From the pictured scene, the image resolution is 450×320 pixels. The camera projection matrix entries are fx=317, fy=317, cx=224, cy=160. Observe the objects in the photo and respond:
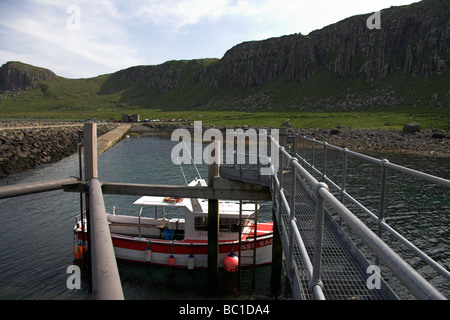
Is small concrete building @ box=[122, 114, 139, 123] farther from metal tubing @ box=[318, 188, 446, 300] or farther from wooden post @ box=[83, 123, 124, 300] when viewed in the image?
metal tubing @ box=[318, 188, 446, 300]

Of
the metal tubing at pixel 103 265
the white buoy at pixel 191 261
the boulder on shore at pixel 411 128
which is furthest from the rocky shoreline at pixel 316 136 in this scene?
the metal tubing at pixel 103 265

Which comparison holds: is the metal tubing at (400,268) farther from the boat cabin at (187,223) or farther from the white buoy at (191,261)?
the white buoy at (191,261)

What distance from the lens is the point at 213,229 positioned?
16.2m

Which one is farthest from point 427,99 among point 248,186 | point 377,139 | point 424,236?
point 248,186

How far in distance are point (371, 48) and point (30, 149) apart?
152 meters

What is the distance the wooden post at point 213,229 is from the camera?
15.8m

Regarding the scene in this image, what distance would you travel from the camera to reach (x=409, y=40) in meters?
139

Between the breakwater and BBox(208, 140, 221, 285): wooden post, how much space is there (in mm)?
33142

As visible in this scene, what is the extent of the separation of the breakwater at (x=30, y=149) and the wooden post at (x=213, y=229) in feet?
109

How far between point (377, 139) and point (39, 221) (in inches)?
2360

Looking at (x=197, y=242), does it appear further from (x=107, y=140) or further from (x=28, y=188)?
(x=107, y=140)

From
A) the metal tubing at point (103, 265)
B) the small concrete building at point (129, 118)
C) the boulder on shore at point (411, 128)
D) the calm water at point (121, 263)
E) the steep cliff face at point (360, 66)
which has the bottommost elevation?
the calm water at point (121, 263)

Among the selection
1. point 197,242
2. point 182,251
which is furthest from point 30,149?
point 197,242
